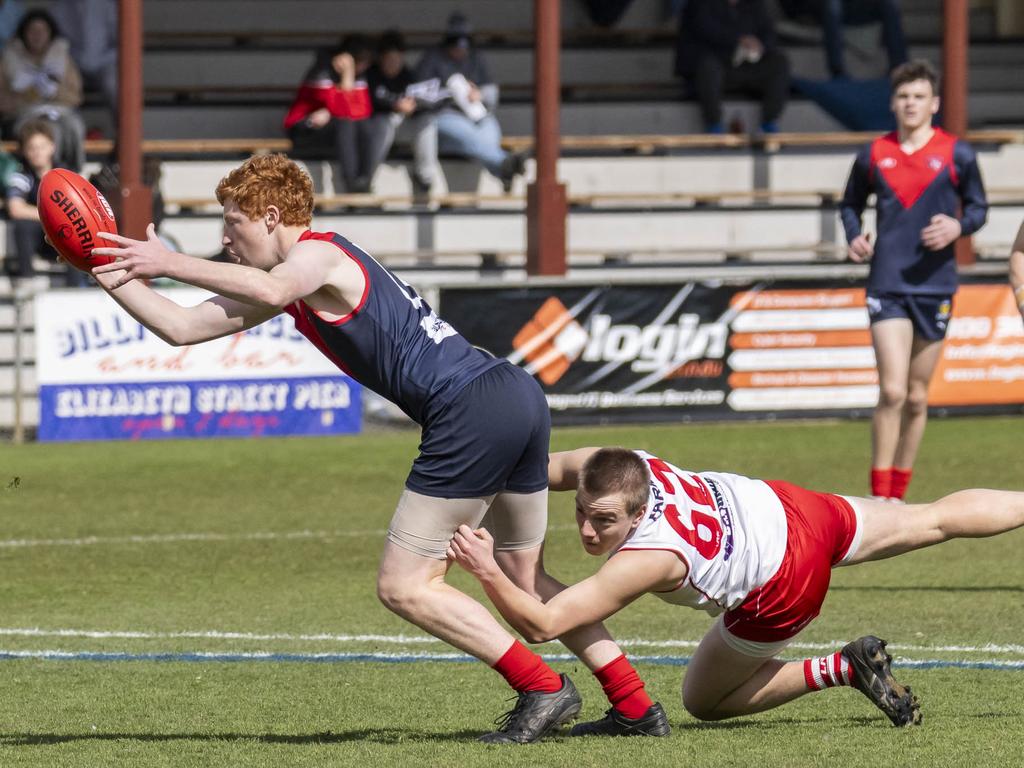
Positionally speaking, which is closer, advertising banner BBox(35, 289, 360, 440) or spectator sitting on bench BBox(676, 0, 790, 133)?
advertising banner BBox(35, 289, 360, 440)

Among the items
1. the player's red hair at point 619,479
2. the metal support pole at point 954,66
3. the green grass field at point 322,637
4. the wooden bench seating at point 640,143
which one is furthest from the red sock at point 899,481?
the wooden bench seating at point 640,143

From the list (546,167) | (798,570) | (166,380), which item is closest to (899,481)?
(798,570)

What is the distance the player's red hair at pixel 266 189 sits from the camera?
5.70m

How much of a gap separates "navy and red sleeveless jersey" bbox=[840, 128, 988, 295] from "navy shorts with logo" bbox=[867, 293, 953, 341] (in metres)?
0.10

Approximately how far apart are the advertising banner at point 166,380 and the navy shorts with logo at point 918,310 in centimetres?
639

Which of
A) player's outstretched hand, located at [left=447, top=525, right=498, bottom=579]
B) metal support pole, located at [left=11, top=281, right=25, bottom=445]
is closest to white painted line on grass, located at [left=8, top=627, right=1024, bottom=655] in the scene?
player's outstretched hand, located at [left=447, top=525, right=498, bottom=579]

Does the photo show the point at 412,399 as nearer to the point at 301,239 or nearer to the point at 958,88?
the point at 301,239

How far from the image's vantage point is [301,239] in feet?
18.9

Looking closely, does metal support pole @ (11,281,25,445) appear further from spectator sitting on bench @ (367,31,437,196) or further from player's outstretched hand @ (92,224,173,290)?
player's outstretched hand @ (92,224,173,290)

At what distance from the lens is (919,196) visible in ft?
34.2

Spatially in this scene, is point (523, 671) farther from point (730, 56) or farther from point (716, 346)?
point (730, 56)

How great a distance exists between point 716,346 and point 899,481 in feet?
20.0

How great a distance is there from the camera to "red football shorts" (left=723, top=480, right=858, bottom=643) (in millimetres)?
5703

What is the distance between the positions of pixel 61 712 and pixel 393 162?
44.7 feet
